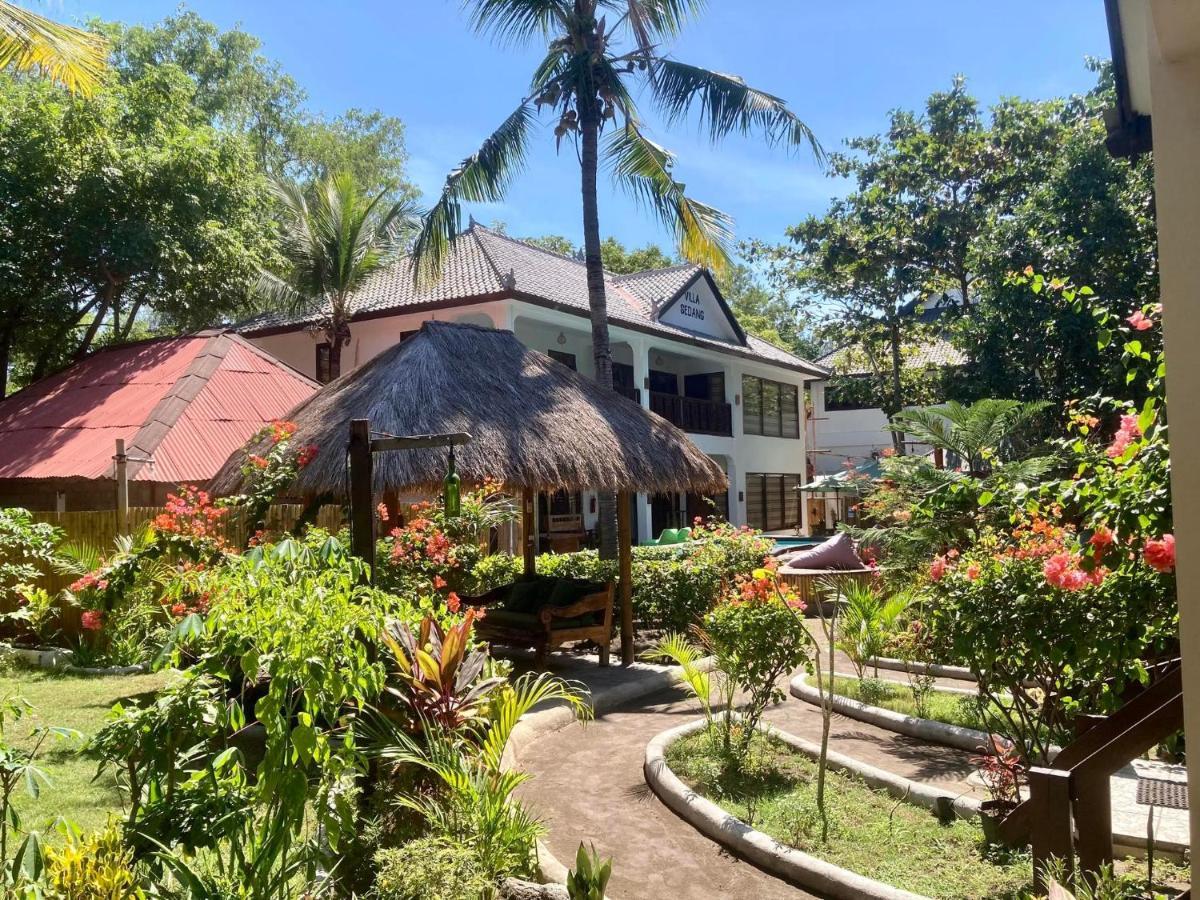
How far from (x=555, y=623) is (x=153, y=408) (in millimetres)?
8815

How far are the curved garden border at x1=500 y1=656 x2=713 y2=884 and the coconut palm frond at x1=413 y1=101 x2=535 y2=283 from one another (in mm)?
7203

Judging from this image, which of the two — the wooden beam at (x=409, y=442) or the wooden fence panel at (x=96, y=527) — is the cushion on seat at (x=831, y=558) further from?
the wooden beam at (x=409, y=442)

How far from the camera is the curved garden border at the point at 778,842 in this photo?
4.22m

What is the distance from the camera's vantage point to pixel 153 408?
1455 cm

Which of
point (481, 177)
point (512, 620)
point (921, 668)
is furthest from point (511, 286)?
point (921, 668)

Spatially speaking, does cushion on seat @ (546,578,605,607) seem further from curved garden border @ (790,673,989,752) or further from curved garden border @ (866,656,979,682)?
curved garden border @ (866,656,979,682)

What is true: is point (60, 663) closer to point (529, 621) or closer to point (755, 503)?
point (529, 621)

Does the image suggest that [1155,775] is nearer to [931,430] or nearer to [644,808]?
[644,808]

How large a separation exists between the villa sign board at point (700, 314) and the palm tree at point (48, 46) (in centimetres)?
1522

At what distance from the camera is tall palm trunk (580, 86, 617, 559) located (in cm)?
1259

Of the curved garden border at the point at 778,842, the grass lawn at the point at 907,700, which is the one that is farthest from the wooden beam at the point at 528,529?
the curved garden border at the point at 778,842

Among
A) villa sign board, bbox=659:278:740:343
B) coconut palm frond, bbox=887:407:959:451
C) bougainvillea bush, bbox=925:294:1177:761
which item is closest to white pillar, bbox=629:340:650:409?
villa sign board, bbox=659:278:740:343

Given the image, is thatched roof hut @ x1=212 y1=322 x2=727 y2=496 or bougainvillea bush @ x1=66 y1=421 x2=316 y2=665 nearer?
bougainvillea bush @ x1=66 y1=421 x2=316 y2=665

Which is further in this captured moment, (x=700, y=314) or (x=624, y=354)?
(x=700, y=314)
